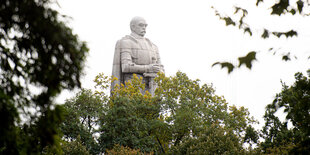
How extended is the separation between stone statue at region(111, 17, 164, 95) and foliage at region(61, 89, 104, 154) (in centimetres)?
536

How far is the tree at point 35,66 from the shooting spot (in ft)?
30.0

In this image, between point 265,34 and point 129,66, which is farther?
point 129,66

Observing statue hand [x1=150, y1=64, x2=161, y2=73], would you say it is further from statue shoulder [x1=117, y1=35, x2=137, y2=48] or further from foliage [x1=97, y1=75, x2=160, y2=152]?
foliage [x1=97, y1=75, x2=160, y2=152]

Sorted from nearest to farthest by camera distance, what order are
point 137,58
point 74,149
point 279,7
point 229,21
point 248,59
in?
point 248,59, point 279,7, point 229,21, point 74,149, point 137,58

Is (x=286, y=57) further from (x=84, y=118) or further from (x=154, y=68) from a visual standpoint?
(x=154, y=68)

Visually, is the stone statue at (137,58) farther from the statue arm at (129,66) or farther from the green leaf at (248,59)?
the green leaf at (248,59)

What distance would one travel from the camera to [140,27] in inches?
1447

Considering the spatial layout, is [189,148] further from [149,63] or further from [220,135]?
[149,63]

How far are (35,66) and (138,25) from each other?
89.2 feet

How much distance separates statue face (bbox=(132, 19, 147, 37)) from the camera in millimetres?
36688

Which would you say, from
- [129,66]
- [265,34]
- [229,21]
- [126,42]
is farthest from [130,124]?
[265,34]

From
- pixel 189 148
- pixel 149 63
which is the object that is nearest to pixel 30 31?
pixel 189 148

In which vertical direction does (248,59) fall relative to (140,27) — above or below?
below

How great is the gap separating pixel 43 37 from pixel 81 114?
19.7 meters
